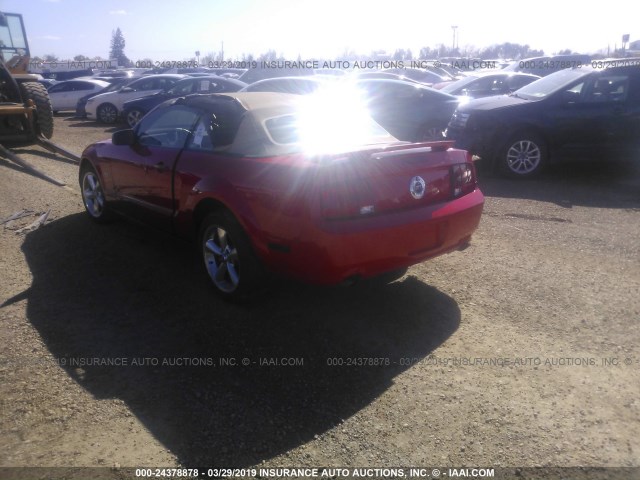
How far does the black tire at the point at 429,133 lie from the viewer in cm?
1100

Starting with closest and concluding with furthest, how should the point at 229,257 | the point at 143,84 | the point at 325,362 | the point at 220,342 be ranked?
the point at 325,362 < the point at 220,342 < the point at 229,257 < the point at 143,84

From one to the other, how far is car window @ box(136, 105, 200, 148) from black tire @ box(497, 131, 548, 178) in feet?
18.0

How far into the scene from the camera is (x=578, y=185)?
8500 mm

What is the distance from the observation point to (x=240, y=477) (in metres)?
2.59

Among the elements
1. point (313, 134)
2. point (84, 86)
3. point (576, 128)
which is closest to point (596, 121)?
point (576, 128)

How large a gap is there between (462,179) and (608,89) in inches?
234

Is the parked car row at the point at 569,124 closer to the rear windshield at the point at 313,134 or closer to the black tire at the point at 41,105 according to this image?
the rear windshield at the point at 313,134

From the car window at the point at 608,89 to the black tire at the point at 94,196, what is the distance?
7063 mm

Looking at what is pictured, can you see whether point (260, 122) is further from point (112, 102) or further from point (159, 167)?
point (112, 102)

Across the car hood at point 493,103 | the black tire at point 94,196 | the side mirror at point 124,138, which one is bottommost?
the black tire at point 94,196

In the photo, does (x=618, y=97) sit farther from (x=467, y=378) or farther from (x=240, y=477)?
(x=240, y=477)

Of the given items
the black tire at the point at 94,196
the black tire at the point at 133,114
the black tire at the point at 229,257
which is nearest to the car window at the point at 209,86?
the black tire at the point at 133,114

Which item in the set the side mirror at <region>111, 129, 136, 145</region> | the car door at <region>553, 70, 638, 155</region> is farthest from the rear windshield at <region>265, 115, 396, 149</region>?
the car door at <region>553, 70, 638, 155</region>

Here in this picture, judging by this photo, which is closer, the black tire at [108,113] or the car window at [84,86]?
the black tire at [108,113]
